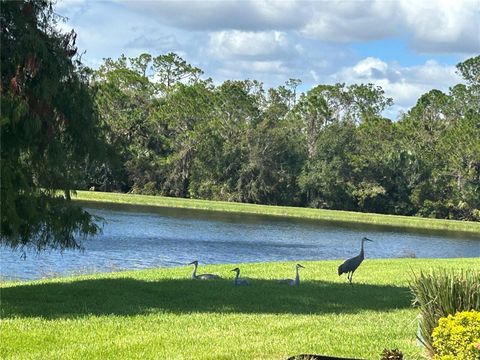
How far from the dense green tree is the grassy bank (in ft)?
138

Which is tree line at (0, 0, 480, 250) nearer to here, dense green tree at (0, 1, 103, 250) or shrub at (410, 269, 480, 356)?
dense green tree at (0, 1, 103, 250)

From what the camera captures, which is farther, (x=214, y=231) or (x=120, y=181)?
(x=120, y=181)

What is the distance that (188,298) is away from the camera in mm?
12688

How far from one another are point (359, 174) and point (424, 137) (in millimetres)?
10934

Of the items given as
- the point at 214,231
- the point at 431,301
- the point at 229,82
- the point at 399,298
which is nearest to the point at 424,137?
the point at 229,82

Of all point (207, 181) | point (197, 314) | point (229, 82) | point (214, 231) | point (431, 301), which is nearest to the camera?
point (431, 301)

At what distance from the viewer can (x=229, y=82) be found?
78875 millimetres

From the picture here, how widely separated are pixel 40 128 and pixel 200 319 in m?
4.57

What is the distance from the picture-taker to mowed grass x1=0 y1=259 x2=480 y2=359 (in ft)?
27.6

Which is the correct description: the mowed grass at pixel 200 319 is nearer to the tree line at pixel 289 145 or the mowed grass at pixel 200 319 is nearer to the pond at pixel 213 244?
the pond at pixel 213 244

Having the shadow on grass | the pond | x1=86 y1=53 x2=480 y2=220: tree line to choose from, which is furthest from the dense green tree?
x1=86 y1=53 x2=480 y2=220: tree line

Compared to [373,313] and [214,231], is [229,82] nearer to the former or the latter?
[214,231]

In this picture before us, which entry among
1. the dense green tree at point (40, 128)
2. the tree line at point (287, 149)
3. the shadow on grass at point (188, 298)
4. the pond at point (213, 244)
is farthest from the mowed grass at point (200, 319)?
the tree line at point (287, 149)

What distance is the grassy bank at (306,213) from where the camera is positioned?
55000mm
